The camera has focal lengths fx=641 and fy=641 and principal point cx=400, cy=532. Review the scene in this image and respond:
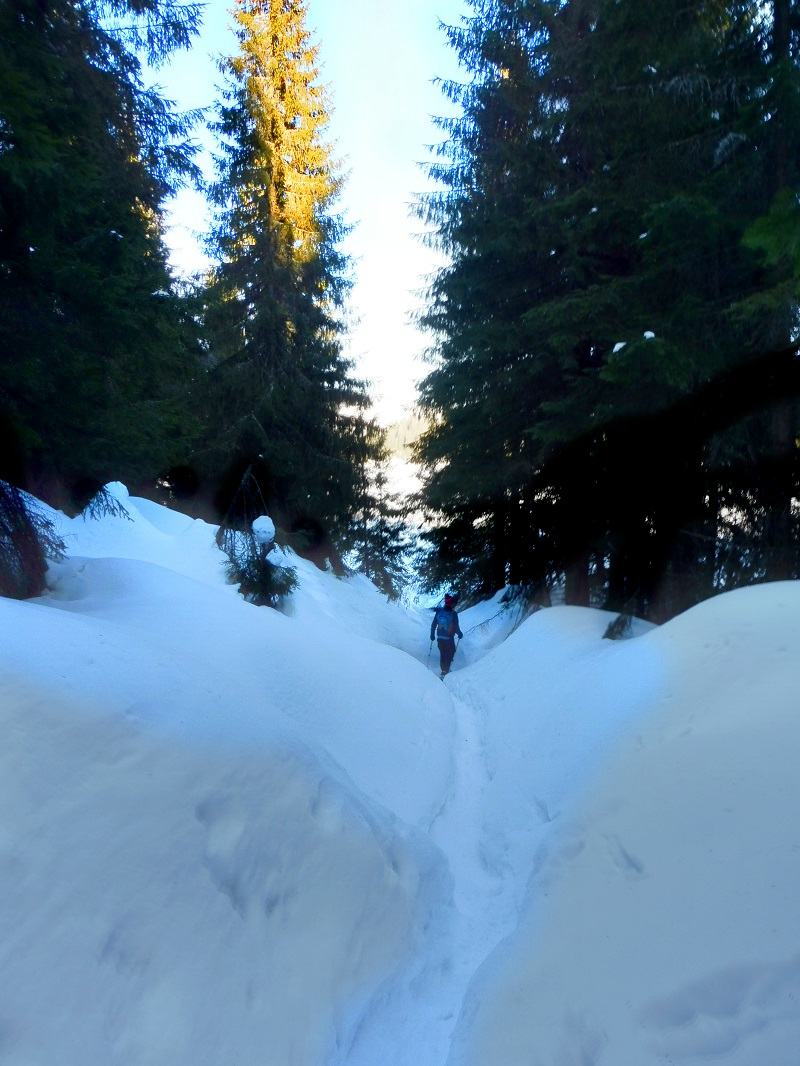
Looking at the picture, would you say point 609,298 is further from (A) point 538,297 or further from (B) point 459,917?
(B) point 459,917

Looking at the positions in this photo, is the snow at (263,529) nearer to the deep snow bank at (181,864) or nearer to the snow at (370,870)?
the snow at (370,870)

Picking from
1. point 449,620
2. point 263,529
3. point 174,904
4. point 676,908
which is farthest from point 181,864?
point 449,620

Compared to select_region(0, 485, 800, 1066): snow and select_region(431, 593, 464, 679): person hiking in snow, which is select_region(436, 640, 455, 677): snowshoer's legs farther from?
select_region(0, 485, 800, 1066): snow

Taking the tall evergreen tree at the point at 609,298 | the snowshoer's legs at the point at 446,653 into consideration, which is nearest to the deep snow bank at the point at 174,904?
the tall evergreen tree at the point at 609,298

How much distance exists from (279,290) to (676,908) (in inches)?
735

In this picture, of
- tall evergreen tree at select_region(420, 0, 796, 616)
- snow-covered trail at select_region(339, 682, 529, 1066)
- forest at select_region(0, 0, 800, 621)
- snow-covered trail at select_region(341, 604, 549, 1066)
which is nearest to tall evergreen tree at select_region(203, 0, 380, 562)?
forest at select_region(0, 0, 800, 621)

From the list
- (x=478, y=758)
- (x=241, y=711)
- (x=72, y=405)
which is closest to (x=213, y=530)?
(x=72, y=405)

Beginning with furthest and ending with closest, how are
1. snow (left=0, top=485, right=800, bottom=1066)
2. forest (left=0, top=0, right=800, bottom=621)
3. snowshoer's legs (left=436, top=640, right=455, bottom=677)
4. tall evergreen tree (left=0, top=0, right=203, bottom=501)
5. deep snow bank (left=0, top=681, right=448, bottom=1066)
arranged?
snowshoer's legs (left=436, top=640, right=455, bottom=677) → forest (left=0, top=0, right=800, bottom=621) → tall evergreen tree (left=0, top=0, right=203, bottom=501) → snow (left=0, top=485, right=800, bottom=1066) → deep snow bank (left=0, top=681, right=448, bottom=1066)

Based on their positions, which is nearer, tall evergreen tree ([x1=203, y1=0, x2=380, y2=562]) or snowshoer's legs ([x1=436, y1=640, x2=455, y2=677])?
snowshoer's legs ([x1=436, y1=640, x2=455, y2=677])

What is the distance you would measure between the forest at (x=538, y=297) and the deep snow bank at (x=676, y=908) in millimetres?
3769

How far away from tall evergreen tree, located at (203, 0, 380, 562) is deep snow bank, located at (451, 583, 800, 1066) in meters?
14.3

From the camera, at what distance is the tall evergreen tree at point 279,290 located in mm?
18172

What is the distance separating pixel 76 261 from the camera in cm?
594

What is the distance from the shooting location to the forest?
20.1 ft
